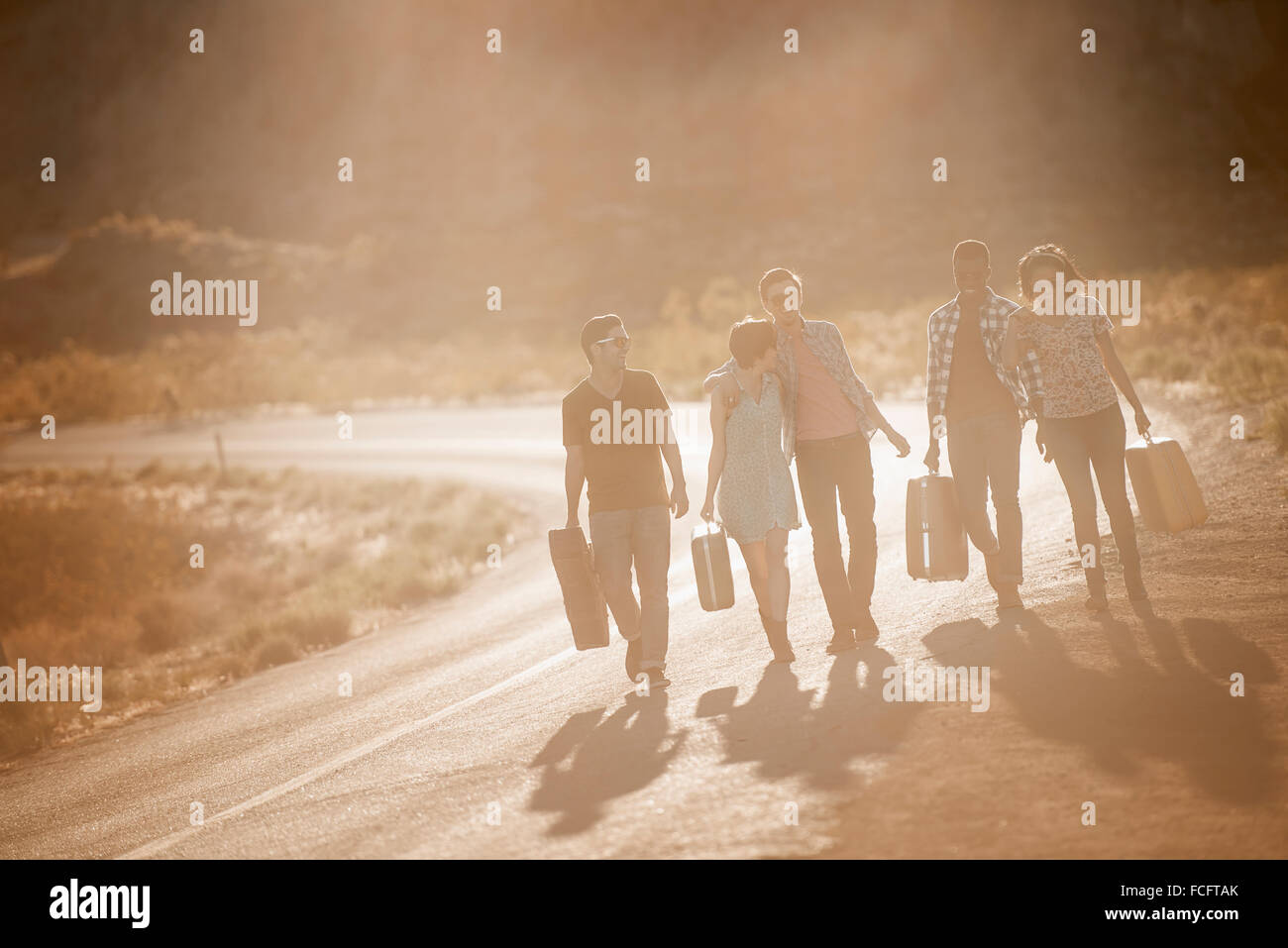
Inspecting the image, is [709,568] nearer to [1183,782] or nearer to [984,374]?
[984,374]

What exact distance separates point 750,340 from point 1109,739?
2731mm

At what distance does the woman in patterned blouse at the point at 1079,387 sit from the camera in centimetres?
709

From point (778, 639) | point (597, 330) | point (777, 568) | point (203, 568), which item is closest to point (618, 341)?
point (597, 330)

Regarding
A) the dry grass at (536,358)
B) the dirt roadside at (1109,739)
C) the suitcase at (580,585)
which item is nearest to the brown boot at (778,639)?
the dirt roadside at (1109,739)

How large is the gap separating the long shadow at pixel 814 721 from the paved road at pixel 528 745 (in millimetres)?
16

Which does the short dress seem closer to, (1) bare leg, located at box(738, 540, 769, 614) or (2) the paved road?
(1) bare leg, located at box(738, 540, 769, 614)

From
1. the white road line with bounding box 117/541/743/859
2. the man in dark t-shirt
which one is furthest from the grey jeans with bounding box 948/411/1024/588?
the white road line with bounding box 117/541/743/859

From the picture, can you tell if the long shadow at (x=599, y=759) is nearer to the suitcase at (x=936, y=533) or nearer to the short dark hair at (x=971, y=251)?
the suitcase at (x=936, y=533)

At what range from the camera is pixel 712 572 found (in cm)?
711

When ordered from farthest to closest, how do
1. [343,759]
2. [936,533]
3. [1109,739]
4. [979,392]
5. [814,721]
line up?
[936,533] < [343,759] < [979,392] < [814,721] < [1109,739]

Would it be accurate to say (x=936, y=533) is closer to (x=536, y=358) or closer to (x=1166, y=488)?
(x=1166, y=488)

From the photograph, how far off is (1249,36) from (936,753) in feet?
373

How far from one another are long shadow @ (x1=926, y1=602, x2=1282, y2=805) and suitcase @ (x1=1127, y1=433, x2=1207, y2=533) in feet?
2.32

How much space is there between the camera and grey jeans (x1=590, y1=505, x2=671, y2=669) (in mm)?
7055
